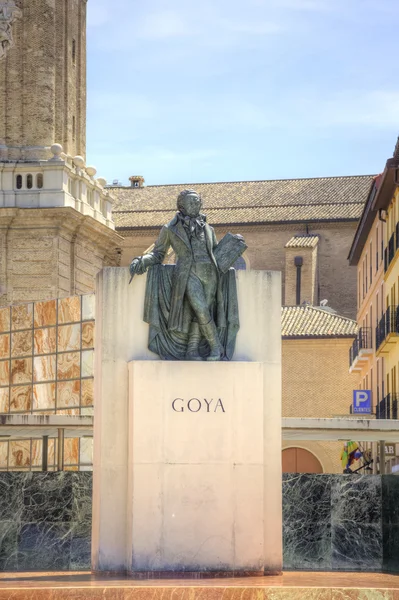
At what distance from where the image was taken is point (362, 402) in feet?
173

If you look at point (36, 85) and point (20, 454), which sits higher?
point (36, 85)

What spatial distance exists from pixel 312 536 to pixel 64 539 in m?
2.76

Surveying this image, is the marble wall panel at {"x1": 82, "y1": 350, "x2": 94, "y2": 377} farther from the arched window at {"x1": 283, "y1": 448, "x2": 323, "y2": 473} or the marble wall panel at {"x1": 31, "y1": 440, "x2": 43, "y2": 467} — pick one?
the arched window at {"x1": 283, "y1": 448, "x2": 323, "y2": 473}

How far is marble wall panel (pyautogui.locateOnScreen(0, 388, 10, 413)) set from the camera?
119 ft

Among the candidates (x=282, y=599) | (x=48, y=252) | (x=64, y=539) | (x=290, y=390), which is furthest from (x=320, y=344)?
(x=282, y=599)

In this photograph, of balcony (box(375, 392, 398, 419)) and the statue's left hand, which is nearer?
the statue's left hand

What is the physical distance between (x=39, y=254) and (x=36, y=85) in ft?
19.9

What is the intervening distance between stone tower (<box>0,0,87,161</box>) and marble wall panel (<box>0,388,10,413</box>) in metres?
16.9

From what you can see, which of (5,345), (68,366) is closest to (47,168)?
(5,345)

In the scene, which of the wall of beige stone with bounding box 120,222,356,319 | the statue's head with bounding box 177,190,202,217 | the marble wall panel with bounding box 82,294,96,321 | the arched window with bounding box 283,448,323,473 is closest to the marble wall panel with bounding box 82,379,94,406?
the marble wall panel with bounding box 82,294,96,321

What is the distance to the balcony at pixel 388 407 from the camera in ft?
149

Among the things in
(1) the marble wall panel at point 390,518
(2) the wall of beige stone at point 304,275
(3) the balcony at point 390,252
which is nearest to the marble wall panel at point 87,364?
(3) the balcony at point 390,252

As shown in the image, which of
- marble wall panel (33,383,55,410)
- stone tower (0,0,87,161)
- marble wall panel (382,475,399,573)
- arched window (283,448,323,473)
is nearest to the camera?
marble wall panel (382,475,399,573)

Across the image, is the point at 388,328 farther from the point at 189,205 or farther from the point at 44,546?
the point at 189,205
